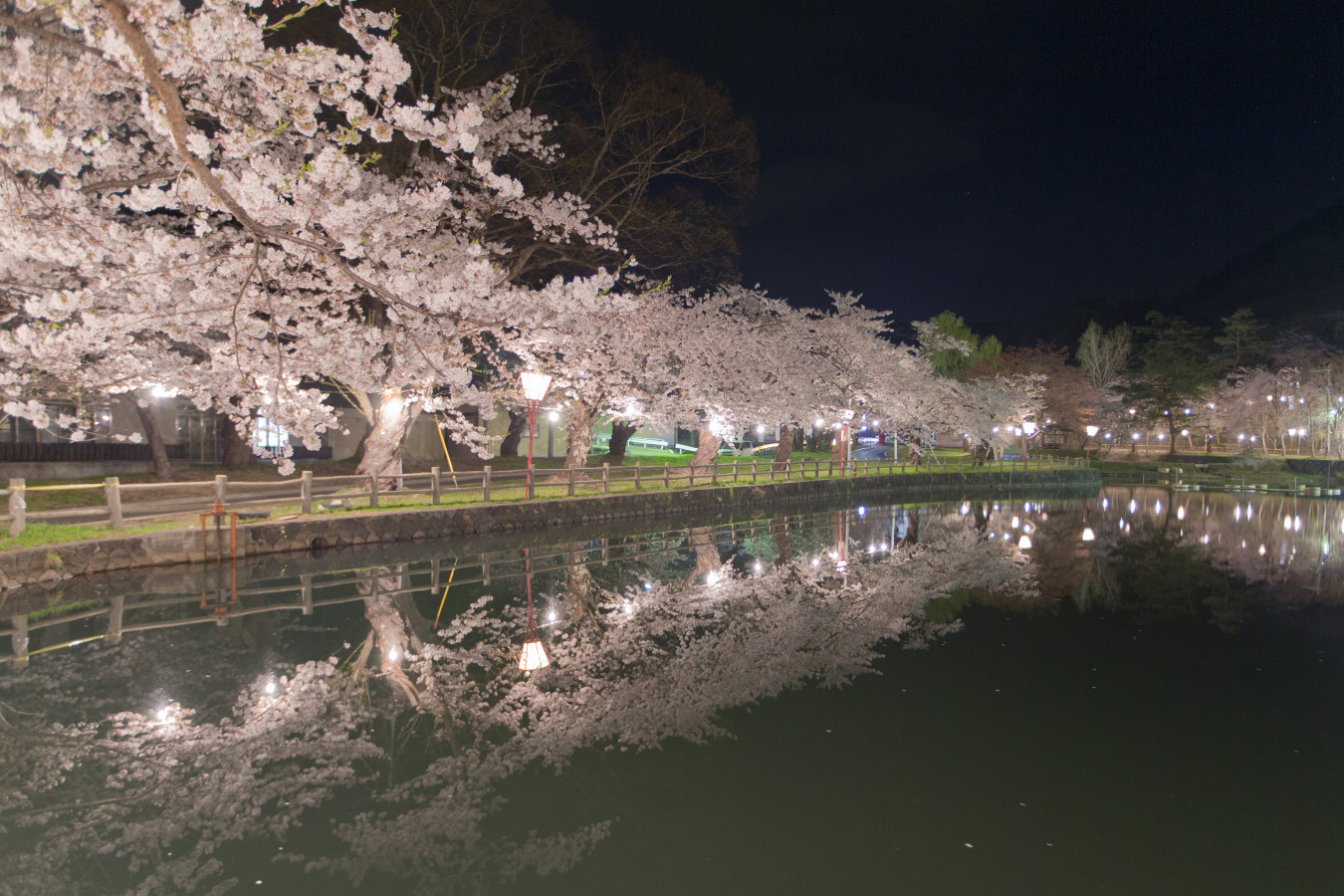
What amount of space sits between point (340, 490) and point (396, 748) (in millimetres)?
11459

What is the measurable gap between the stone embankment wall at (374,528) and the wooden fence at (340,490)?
1.93 ft

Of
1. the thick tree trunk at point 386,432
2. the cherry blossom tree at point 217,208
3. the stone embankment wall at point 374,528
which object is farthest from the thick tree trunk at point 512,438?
the cherry blossom tree at point 217,208

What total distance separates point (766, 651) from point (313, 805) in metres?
4.23

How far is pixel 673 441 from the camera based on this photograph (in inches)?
1807

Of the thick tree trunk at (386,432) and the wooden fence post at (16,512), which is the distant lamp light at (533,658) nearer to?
the wooden fence post at (16,512)

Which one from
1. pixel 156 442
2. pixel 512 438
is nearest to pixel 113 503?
pixel 156 442

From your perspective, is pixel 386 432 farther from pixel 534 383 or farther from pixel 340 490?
pixel 534 383

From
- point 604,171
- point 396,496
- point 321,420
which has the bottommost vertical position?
point 396,496

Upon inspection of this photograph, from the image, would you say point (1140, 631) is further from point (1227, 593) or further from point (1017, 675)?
point (1227, 593)

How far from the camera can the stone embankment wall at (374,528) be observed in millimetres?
10094

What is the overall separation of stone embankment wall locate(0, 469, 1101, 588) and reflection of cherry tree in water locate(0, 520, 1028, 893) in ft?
14.6

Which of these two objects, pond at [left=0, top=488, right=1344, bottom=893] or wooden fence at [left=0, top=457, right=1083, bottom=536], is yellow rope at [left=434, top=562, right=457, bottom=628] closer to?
pond at [left=0, top=488, right=1344, bottom=893]

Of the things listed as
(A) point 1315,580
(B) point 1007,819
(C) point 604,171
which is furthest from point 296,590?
(A) point 1315,580

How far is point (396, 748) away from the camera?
4809mm
